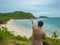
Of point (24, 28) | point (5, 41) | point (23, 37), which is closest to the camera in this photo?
point (5, 41)

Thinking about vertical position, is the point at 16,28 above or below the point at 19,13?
below

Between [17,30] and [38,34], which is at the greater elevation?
[38,34]

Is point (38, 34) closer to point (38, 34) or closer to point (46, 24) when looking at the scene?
point (38, 34)

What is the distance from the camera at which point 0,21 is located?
26.3ft

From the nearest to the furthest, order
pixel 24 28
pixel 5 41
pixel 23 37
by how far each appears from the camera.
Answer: pixel 5 41 < pixel 23 37 < pixel 24 28

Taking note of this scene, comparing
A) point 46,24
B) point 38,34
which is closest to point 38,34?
point 38,34

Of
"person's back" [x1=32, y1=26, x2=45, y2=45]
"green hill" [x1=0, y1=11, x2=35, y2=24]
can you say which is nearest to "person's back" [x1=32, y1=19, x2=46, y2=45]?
"person's back" [x1=32, y1=26, x2=45, y2=45]

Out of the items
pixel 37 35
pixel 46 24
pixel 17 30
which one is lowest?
pixel 17 30

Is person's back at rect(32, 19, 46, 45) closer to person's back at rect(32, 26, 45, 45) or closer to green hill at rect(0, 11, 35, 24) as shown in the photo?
person's back at rect(32, 26, 45, 45)

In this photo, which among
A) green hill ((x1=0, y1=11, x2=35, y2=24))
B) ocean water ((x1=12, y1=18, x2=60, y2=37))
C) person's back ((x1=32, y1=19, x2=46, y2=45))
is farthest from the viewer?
green hill ((x1=0, y1=11, x2=35, y2=24))

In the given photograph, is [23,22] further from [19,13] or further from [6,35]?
[6,35]

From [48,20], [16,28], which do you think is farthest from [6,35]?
[48,20]

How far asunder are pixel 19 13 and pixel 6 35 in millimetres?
975

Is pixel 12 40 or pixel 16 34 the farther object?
pixel 16 34
